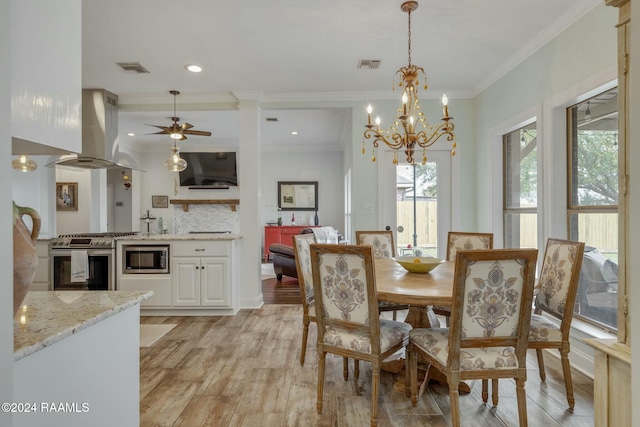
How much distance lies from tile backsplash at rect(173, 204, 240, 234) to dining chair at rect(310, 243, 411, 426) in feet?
20.2

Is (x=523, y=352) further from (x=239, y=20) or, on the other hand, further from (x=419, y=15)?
(x=239, y=20)

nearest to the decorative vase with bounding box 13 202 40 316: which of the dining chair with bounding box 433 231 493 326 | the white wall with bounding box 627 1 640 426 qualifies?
the white wall with bounding box 627 1 640 426

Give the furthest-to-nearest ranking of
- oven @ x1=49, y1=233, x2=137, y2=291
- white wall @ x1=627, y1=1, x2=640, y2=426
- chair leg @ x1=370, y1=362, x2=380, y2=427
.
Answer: oven @ x1=49, y1=233, x2=137, y2=291 < chair leg @ x1=370, y1=362, x2=380, y2=427 < white wall @ x1=627, y1=1, x2=640, y2=426

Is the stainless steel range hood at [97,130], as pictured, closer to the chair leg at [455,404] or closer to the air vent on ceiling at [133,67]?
the air vent on ceiling at [133,67]

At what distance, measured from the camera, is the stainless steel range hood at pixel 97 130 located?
3.88 meters

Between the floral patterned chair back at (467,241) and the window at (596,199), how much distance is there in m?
0.61

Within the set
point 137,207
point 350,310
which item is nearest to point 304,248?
point 350,310

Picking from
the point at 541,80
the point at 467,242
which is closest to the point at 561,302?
the point at 467,242

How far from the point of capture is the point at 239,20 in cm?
259

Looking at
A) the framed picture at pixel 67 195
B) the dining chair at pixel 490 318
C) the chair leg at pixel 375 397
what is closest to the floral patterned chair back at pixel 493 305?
the dining chair at pixel 490 318

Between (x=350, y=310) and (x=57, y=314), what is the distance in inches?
A: 51.4

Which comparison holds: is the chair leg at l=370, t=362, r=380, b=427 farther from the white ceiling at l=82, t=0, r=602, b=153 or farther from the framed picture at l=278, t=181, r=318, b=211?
the framed picture at l=278, t=181, r=318, b=211

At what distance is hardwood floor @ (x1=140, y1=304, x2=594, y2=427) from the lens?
190 cm

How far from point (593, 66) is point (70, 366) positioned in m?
3.24
